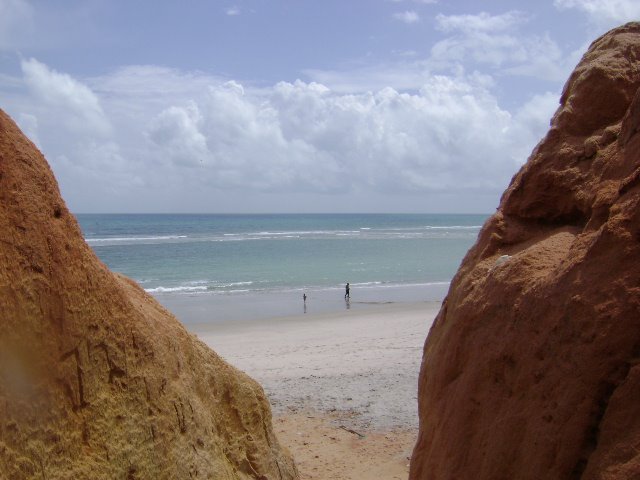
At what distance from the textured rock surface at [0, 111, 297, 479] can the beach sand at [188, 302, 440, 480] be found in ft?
13.2

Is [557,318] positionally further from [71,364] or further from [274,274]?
[274,274]

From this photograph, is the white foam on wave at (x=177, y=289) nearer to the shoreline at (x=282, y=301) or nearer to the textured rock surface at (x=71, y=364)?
the shoreline at (x=282, y=301)

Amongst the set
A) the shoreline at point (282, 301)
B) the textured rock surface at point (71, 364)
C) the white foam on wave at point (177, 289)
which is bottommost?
the shoreline at point (282, 301)

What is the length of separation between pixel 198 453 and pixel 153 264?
40366 mm

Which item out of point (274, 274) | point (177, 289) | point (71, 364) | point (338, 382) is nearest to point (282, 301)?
point (177, 289)

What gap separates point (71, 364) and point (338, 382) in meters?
8.85

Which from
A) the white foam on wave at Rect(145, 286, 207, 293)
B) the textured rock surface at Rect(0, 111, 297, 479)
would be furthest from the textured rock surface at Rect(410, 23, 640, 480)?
the white foam on wave at Rect(145, 286, 207, 293)

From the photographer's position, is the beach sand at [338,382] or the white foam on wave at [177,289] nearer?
the beach sand at [338,382]

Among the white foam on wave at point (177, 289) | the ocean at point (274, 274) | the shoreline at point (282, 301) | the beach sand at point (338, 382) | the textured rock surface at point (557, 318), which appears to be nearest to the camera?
the textured rock surface at point (557, 318)

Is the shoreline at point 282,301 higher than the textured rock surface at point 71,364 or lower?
lower

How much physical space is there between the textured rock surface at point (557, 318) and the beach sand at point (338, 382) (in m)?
3.67

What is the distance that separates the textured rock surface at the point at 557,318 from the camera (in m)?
3.17

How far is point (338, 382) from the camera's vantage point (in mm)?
12133

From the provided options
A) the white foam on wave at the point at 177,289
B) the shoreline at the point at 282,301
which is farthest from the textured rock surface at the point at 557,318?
the white foam on wave at the point at 177,289
